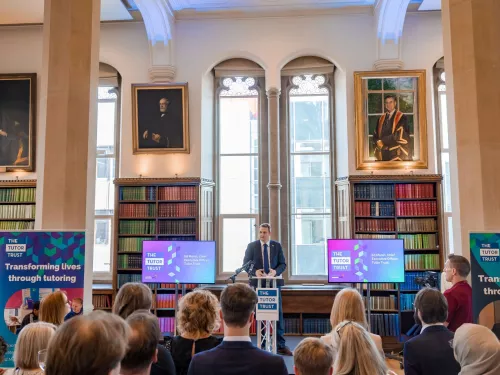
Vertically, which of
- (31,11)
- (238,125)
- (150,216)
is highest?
(31,11)

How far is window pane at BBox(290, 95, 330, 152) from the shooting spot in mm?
8164

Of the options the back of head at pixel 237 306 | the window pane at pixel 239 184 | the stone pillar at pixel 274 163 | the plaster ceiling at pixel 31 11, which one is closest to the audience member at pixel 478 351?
the back of head at pixel 237 306

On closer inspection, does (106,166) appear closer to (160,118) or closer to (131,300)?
(160,118)

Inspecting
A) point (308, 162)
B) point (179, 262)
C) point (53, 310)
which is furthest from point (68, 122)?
point (308, 162)

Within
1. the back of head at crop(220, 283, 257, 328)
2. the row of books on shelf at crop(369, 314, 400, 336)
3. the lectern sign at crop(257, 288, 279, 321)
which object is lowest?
the row of books on shelf at crop(369, 314, 400, 336)

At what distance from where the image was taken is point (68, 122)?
435 centimetres

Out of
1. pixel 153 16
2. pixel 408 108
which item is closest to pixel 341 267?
pixel 408 108

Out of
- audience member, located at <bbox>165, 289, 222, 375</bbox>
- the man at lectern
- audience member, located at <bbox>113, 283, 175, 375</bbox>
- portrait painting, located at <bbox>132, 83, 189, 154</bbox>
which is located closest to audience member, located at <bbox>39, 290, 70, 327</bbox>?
audience member, located at <bbox>113, 283, 175, 375</bbox>

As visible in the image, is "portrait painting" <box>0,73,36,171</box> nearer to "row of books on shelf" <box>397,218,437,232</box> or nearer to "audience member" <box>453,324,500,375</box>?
"row of books on shelf" <box>397,218,437,232</box>

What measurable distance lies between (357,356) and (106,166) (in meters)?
7.53

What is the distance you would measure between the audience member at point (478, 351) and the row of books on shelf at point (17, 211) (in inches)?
292

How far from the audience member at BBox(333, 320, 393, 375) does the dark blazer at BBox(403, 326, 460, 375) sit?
637 millimetres

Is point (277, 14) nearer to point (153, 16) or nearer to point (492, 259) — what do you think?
point (153, 16)

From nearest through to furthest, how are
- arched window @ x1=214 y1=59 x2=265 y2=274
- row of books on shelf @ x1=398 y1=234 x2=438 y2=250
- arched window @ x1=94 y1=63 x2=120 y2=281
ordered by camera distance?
row of books on shelf @ x1=398 y1=234 x2=438 y2=250, arched window @ x1=214 y1=59 x2=265 y2=274, arched window @ x1=94 y1=63 x2=120 y2=281
